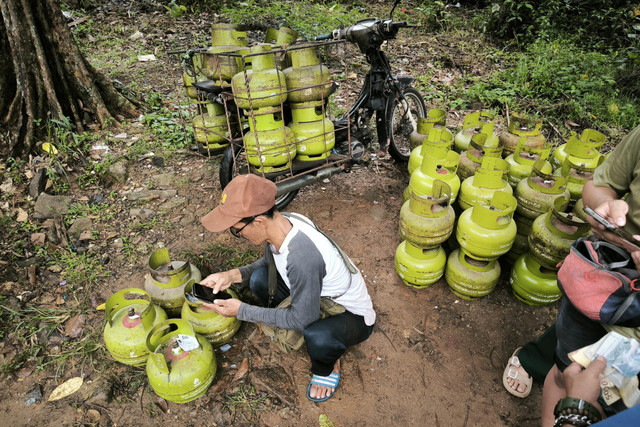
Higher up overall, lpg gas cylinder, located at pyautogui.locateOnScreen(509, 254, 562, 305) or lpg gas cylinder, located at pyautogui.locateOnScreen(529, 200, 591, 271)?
lpg gas cylinder, located at pyautogui.locateOnScreen(529, 200, 591, 271)

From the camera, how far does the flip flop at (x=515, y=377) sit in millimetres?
2504

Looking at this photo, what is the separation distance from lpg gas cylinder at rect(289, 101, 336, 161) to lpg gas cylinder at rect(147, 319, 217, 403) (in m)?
1.91

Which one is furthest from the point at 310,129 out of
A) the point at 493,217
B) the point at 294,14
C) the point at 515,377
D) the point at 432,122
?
the point at 294,14

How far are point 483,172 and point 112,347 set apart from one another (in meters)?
3.04

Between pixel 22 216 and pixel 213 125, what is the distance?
2.32 m

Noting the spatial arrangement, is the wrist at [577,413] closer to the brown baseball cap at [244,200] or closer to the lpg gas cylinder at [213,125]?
the brown baseball cap at [244,200]

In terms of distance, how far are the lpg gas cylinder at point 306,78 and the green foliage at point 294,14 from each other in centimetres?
474

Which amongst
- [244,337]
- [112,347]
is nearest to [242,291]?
[244,337]

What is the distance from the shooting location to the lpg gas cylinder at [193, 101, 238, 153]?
12.6ft

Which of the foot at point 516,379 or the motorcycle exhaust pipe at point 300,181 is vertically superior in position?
the motorcycle exhaust pipe at point 300,181

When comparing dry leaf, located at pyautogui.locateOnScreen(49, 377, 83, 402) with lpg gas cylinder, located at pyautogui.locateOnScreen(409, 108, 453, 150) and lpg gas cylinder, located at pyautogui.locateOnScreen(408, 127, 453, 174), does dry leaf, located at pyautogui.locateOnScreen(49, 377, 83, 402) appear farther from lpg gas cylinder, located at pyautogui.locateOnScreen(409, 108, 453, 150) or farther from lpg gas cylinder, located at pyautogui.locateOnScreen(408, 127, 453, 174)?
lpg gas cylinder, located at pyautogui.locateOnScreen(409, 108, 453, 150)

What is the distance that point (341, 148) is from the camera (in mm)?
4203

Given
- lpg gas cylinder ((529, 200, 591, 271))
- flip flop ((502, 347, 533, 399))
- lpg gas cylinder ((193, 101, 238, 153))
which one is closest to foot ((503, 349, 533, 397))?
flip flop ((502, 347, 533, 399))

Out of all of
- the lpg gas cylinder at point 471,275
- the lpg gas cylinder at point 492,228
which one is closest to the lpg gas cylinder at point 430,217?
the lpg gas cylinder at point 492,228
